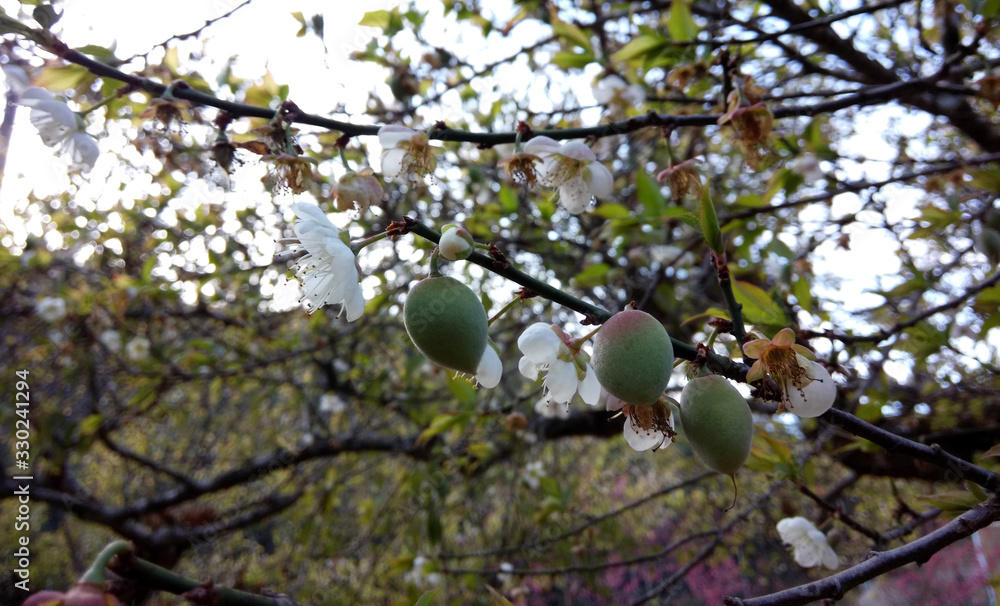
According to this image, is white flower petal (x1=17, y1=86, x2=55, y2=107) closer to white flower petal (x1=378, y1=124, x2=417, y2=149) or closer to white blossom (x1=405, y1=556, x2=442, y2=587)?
white flower petal (x1=378, y1=124, x2=417, y2=149)

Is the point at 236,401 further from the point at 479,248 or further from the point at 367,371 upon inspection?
the point at 479,248

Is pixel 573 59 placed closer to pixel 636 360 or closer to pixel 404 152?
pixel 404 152

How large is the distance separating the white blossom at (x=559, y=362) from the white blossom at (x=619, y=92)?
1.34 meters

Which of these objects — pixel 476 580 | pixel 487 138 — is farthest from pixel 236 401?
pixel 487 138

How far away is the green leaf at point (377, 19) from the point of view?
2.02 metres

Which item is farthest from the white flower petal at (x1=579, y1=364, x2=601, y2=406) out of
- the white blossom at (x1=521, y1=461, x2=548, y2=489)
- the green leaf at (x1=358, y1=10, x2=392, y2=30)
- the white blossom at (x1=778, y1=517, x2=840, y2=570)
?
the white blossom at (x1=521, y1=461, x2=548, y2=489)

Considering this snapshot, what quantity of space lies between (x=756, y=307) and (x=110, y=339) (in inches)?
142

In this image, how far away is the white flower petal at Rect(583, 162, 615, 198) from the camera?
1.22 metres

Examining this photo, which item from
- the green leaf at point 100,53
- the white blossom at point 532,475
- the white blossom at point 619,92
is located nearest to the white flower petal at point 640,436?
the green leaf at point 100,53

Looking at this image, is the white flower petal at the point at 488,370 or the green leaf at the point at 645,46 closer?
the white flower petal at the point at 488,370

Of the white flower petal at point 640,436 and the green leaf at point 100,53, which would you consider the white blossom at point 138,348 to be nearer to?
the green leaf at point 100,53

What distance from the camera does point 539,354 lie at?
2.50ft

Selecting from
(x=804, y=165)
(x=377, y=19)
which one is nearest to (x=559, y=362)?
(x=804, y=165)

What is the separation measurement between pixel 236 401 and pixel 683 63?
3.79 m
